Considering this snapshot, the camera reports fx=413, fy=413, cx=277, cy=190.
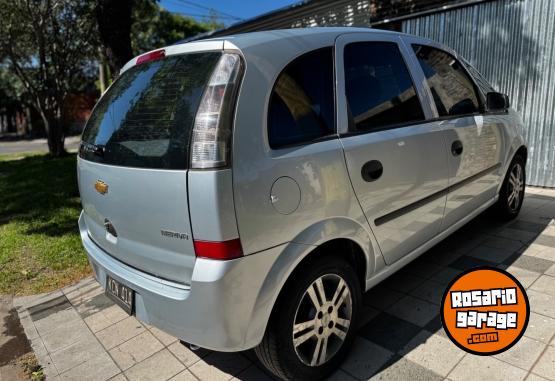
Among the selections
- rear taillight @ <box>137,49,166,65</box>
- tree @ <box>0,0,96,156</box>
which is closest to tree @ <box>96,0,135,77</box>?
rear taillight @ <box>137,49,166,65</box>

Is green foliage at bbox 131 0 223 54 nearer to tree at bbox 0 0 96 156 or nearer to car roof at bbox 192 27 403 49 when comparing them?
tree at bbox 0 0 96 156

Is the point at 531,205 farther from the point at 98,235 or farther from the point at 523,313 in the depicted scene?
the point at 98,235

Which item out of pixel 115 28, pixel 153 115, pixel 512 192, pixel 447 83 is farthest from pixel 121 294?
pixel 115 28

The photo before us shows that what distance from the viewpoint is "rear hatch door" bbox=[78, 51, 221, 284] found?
1811 mm

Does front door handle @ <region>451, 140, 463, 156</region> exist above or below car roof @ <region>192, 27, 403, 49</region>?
below

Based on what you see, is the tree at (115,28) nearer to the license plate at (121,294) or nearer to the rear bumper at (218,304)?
the license plate at (121,294)

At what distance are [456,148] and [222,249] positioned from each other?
2036 mm

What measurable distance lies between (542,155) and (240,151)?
214 inches

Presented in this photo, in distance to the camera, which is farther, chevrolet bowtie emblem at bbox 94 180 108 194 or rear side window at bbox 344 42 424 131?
rear side window at bbox 344 42 424 131

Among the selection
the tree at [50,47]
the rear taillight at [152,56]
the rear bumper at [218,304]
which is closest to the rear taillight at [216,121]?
the rear bumper at [218,304]

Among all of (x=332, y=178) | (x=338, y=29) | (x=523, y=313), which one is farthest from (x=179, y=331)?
(x=523, y=313)

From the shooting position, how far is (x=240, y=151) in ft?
5.67

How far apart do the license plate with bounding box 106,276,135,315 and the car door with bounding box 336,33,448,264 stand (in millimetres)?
1298

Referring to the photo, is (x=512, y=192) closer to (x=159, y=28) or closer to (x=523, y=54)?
(x=523, y=54)
